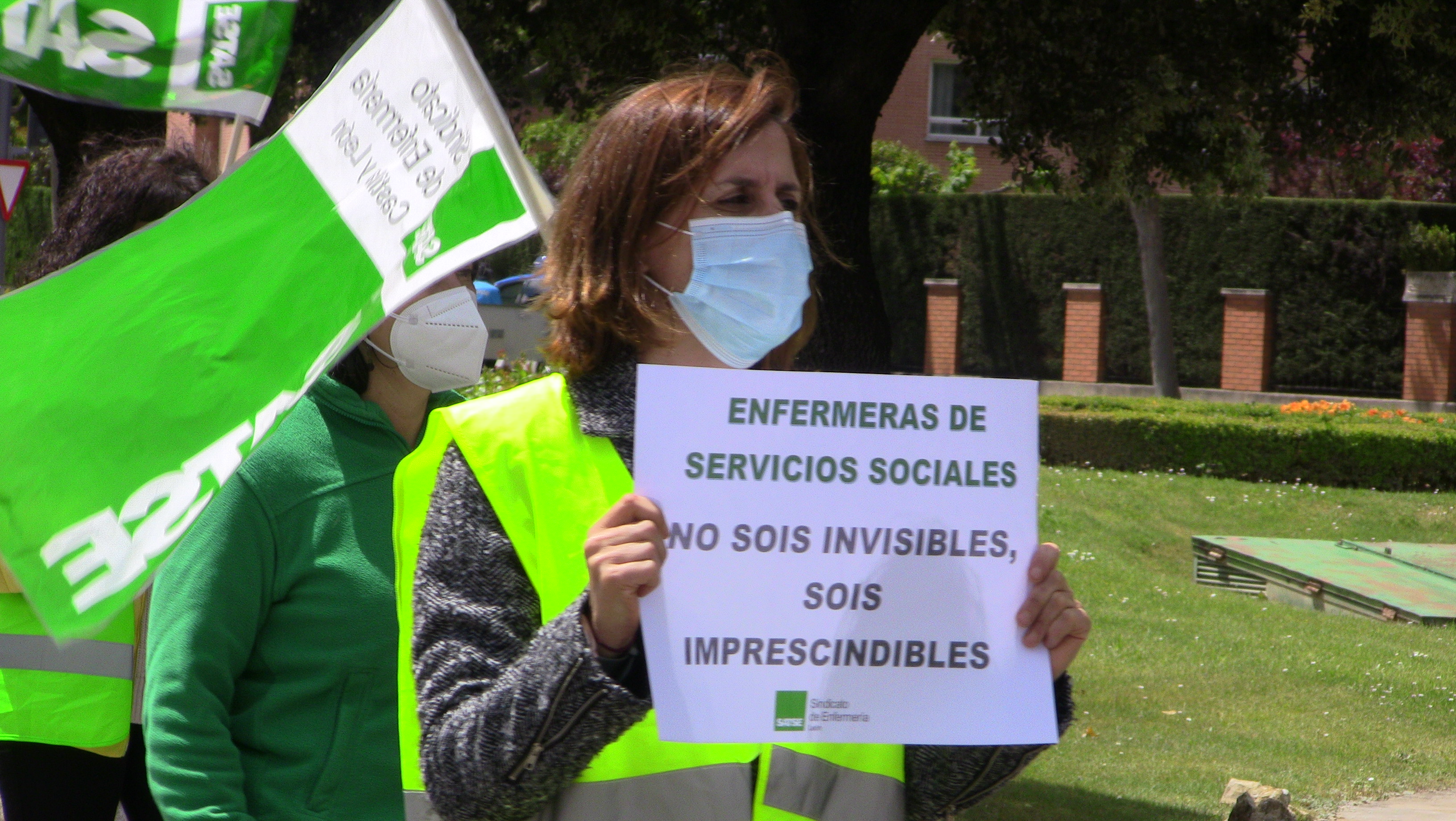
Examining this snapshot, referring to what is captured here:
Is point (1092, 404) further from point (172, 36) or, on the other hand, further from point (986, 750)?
point (986, 750)

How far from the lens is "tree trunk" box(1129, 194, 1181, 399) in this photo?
22.9 metres

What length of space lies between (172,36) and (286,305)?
218cm

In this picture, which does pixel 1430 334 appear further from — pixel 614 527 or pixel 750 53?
pixel 614 527

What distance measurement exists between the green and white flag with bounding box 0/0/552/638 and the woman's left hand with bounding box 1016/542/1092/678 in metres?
0.85

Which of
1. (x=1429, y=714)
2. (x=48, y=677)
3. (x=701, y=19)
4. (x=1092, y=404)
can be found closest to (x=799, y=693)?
(x=48, y=677)

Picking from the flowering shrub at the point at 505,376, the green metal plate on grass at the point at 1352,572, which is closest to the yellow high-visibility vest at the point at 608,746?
the flowering shrub at the point at 505,376

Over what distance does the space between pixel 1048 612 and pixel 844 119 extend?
496cm

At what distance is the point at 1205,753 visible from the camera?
705 centimetres

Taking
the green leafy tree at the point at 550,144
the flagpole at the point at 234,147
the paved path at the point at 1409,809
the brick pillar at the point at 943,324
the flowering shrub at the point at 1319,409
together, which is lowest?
the brick pillar at the point at 943,324

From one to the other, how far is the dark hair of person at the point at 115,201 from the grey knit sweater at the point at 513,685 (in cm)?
159

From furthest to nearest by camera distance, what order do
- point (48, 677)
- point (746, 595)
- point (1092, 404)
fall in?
point (1092, 404)
point (48, 677)
point (746, 595)

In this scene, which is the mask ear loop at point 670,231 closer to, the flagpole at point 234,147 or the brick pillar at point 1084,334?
the flagpole at point 234,147

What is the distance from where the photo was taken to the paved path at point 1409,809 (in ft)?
20.1

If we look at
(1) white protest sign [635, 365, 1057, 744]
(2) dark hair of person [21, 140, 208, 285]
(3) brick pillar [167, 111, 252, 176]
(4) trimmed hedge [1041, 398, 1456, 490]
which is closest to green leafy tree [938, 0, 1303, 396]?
(3) brick pillar [167, 111, 252, 176]
